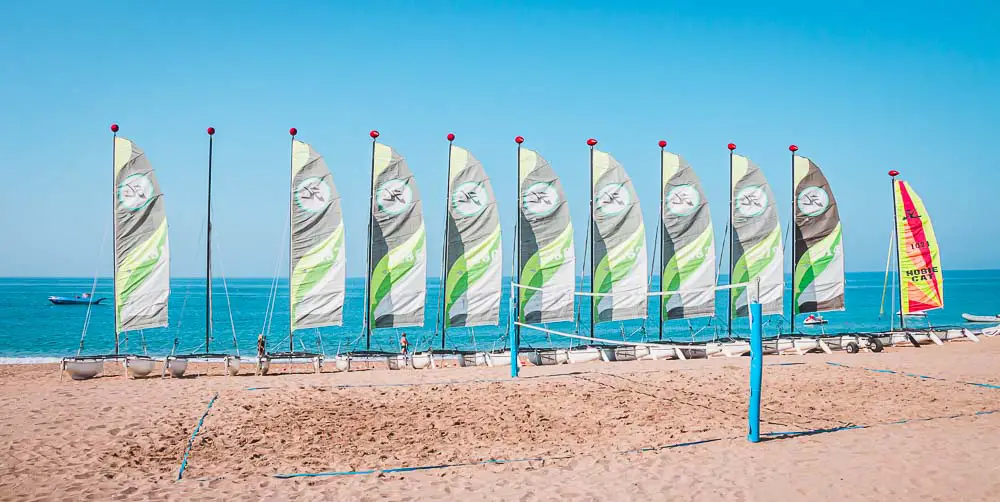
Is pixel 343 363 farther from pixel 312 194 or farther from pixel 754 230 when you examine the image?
pixel 754 230

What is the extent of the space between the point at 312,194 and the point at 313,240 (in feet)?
3.81

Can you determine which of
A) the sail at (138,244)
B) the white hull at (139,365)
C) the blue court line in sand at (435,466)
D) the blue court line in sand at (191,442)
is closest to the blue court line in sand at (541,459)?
the blue court line in sand at (435,466)

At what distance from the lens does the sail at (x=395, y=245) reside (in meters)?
17.4

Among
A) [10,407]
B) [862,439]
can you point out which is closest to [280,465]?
[10,407]

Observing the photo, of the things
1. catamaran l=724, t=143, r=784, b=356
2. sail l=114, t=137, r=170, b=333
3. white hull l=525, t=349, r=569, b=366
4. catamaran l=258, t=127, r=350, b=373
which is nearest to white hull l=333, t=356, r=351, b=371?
catamaran l=258, t=127, r=350, b=373

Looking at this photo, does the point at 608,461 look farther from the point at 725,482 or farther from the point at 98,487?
the point at 98,487

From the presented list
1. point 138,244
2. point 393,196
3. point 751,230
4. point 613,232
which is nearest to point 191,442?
point 393,196

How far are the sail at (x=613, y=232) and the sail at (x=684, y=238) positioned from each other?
3.52ft

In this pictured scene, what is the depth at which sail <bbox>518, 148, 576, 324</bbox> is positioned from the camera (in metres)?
18.4

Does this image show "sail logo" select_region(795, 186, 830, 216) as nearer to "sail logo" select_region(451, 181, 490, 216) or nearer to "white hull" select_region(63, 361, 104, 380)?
"sail logo" select_region(451, 181, 490, 216)

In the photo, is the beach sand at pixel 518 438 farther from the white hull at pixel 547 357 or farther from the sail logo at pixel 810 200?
the sail logo at pixel 810 200

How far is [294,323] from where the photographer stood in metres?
17.0

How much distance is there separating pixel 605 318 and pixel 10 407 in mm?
13844

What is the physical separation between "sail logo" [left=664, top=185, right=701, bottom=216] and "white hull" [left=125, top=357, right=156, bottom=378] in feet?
46.7
